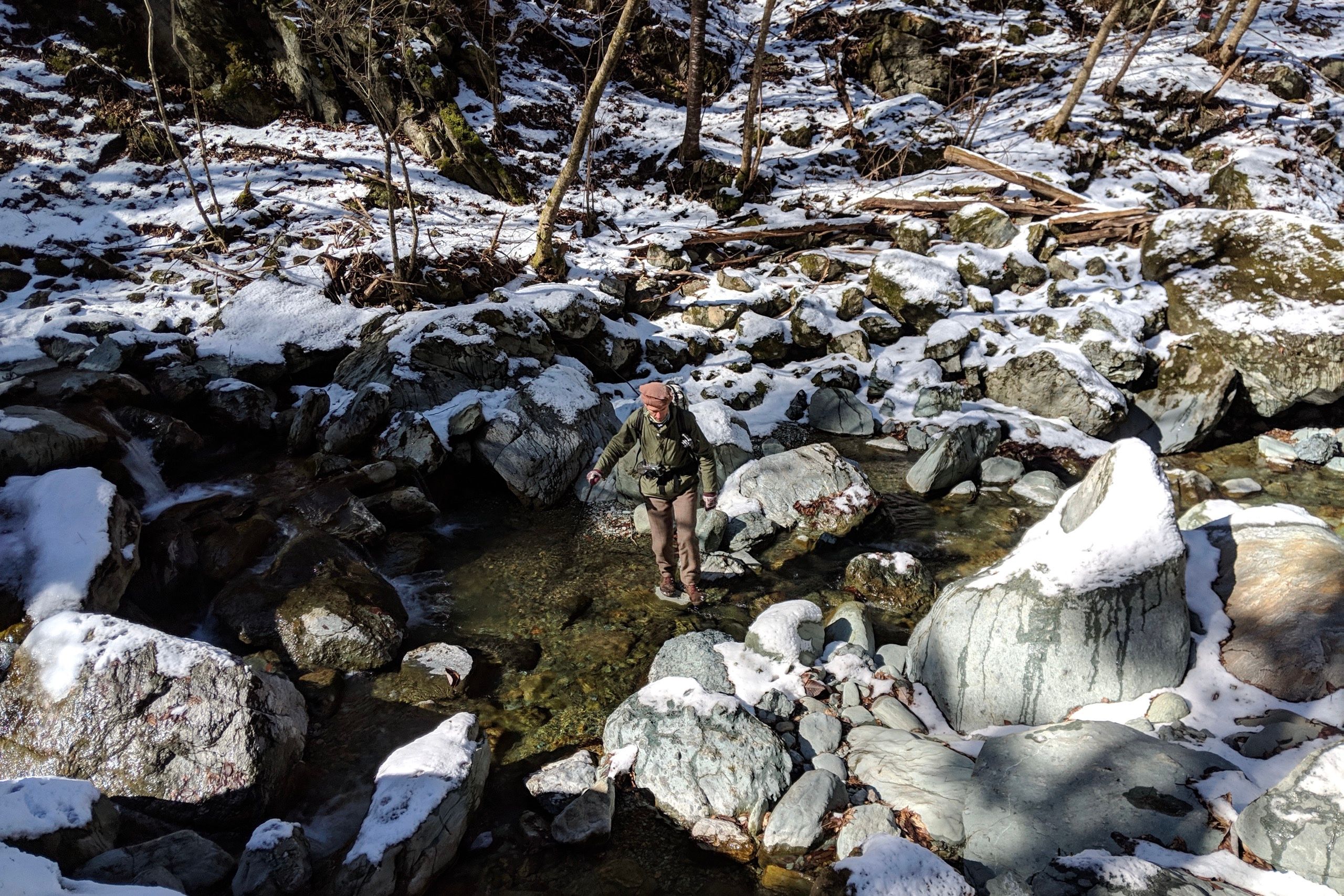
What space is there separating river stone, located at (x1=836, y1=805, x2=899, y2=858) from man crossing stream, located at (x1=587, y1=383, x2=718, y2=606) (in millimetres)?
2582

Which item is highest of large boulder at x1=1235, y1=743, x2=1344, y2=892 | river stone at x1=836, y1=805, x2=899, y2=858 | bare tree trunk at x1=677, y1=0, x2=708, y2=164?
bare tree trunk at x1=677, y1=0, x2=708, y2=164

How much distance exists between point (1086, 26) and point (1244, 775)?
24257 mm

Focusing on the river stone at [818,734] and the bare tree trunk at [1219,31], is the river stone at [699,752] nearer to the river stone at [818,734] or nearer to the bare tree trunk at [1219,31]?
the river stone at [818,734]

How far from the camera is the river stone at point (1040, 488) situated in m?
8.16

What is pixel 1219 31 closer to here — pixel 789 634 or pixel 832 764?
pixel 789 634

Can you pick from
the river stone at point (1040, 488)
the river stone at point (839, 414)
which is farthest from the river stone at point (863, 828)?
the river stone at point (839, 414)

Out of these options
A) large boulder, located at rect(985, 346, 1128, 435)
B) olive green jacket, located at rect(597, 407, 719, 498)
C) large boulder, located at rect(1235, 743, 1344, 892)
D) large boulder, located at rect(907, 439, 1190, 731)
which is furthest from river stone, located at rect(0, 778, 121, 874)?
large boulder, located at rect(985, 346, 1128, 435)

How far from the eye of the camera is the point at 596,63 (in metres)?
19.3

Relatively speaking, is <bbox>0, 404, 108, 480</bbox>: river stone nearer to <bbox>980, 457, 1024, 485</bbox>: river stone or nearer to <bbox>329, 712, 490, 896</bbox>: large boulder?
<bbox>329, 712, 490, 896</bbox>: large boulder

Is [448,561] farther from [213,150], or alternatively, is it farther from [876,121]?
[876,121]

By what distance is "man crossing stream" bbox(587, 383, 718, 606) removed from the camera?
18.3 ft

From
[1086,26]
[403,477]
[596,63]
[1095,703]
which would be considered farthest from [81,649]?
[1086,26]

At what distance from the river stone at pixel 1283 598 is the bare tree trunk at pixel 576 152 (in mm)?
10404

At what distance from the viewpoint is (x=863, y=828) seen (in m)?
3.58
